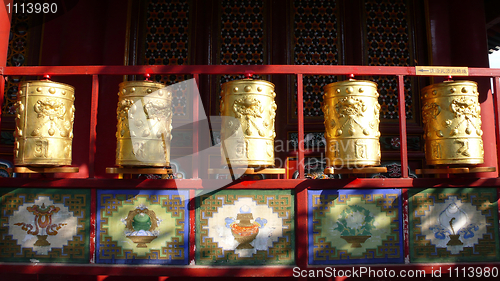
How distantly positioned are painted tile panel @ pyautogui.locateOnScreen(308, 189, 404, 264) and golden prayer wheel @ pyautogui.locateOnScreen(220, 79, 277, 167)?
58 cm

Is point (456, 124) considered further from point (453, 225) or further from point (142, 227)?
→ point (142, 227)

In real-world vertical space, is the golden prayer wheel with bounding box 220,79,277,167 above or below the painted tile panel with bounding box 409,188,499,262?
above

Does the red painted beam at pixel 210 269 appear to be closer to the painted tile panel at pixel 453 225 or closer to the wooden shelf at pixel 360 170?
the painted tile panel at pixel 453 225

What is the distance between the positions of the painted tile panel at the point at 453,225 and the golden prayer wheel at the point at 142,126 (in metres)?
2.21

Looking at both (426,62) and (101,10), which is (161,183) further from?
(426,62)

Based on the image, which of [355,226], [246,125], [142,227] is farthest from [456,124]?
[142,227]

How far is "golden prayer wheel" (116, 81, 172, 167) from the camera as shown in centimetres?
266

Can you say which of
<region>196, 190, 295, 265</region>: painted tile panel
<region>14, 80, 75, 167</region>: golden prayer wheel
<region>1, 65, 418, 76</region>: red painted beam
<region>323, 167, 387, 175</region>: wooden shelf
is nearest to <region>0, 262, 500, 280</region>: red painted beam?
<region>196, 190, 295, 265</region>: painted tile panel

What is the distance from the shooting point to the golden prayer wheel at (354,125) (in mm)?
2680

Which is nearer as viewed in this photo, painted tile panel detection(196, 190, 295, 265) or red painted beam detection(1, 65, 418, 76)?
painted tile panel detection(196, 190, 295, 265)

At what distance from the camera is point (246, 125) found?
104 inches

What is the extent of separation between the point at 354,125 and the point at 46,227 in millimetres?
2736

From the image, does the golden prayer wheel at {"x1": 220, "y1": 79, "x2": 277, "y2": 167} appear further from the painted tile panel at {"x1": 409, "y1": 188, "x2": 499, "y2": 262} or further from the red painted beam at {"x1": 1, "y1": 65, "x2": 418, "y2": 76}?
the painted tile panel at {"x1": 409, "y1": 188, "x2": 499, "y2": 262}

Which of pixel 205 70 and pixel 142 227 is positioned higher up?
pixel 205 70
